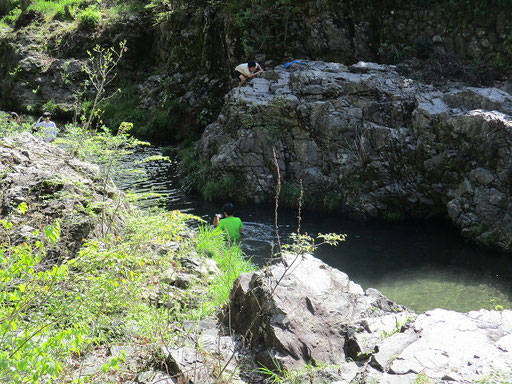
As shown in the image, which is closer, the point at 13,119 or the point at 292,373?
the point at 292,373

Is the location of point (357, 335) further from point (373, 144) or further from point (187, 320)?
point (373, 144)

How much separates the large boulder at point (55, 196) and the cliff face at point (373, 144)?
796 centimetres

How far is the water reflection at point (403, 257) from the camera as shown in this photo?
973 centimetres

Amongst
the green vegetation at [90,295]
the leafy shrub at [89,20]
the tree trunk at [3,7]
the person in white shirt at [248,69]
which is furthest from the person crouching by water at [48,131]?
the tree trunk at [3,7]

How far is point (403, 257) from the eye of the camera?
38.5 ft

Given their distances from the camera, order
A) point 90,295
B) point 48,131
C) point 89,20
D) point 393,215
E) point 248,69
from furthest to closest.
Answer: point 89,20 < point 248,69 < point 393,215 < point 48,131 < point 90,295

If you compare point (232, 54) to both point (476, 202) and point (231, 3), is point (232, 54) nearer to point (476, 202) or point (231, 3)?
point (231, 3)

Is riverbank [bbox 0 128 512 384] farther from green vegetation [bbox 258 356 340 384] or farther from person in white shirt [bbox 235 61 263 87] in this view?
person in white shirt [bbox 235 61 263 87]

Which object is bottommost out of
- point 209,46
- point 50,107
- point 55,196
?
point 50,107

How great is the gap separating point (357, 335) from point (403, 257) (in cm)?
636

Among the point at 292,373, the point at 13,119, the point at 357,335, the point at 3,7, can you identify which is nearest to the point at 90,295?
the point at 292,373

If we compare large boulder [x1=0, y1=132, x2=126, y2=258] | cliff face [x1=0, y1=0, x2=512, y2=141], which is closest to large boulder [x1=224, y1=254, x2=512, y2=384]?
large boulder [x1=0, y1=132, x2=126, y2=258]

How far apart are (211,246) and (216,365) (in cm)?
502

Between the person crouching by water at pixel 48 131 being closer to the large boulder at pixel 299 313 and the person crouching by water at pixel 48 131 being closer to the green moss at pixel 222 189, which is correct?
the green moss at pixel 222 189
